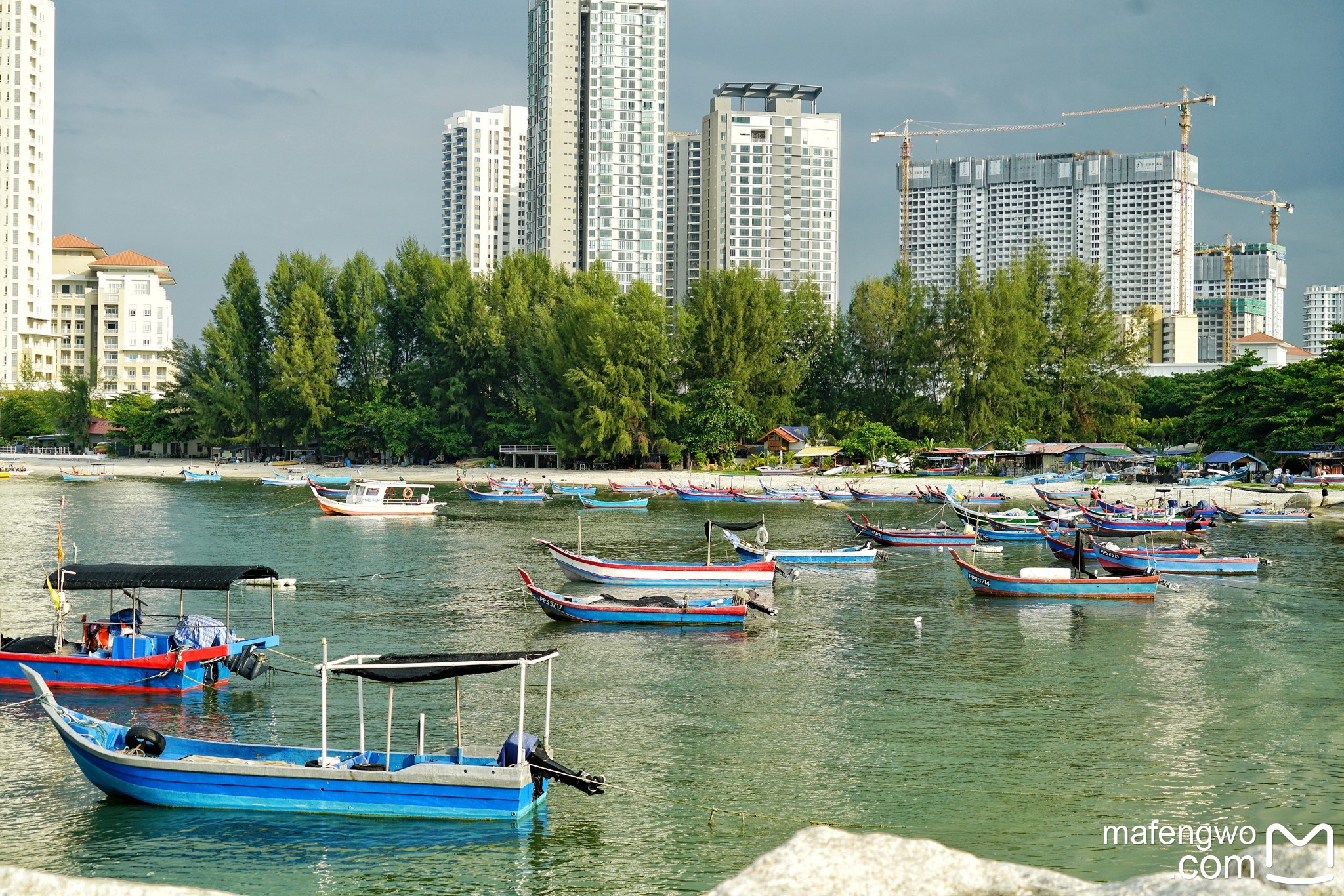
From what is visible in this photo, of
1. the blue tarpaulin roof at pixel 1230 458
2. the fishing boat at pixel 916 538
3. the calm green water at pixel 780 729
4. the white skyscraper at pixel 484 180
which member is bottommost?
the calm green water at pixel 780 729

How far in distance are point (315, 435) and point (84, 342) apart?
62987 millimetres

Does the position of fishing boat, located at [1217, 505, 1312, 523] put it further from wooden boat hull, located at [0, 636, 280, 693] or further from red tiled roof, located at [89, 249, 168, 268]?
red tiled roof, located at [89, 249, 168, 268]

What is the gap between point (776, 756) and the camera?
58.2ft

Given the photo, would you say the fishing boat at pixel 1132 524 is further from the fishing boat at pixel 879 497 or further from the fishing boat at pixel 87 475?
the fishing boat at pixel 87 475

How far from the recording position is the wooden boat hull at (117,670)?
68.0 ft

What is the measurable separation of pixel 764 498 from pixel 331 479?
32910 millimetres

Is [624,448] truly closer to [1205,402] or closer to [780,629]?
[1205,402]

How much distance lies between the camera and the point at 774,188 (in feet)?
497

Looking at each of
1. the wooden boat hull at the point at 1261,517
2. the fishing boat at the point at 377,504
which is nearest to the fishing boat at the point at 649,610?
the fishing boat at the point at 377,504

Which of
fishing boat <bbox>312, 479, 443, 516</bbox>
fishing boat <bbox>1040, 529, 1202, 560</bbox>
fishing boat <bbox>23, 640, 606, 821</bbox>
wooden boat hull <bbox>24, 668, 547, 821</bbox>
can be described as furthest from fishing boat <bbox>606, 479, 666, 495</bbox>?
wooden boat hull <bbox>24, 668, 547, 821</bbox>

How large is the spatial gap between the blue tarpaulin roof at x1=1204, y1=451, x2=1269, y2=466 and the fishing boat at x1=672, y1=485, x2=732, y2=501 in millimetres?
28838

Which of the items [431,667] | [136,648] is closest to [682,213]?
[136,648]

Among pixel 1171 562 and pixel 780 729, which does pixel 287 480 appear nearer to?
pixel 1171 562

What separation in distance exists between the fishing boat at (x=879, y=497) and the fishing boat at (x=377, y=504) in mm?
24527
